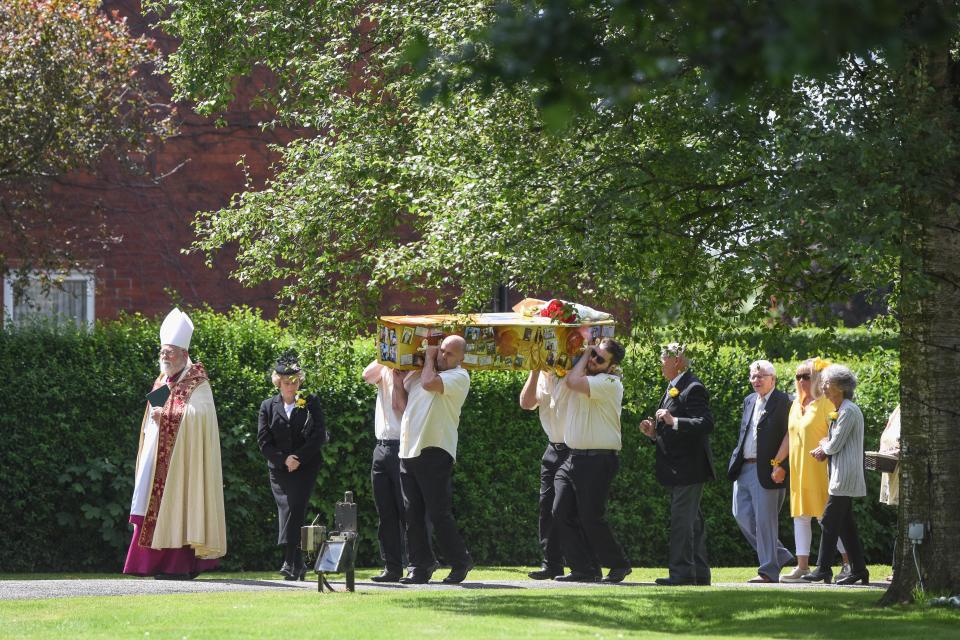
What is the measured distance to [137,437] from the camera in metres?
14.3

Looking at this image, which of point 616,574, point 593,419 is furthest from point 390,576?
point 593,419

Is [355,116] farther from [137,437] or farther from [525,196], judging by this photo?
[137,437]

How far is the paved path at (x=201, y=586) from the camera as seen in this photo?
11.3 m

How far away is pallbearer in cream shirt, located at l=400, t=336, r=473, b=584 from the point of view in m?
12.1

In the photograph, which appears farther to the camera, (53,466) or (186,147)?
(186,147)

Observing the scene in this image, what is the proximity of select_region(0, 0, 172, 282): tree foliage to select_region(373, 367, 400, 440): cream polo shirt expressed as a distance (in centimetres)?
582

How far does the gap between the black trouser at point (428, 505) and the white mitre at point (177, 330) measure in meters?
2.38

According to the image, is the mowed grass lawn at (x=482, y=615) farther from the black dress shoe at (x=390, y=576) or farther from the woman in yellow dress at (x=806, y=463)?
the woman in yellow dress at (x=806, y=463)

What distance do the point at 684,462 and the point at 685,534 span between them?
611 millimetres

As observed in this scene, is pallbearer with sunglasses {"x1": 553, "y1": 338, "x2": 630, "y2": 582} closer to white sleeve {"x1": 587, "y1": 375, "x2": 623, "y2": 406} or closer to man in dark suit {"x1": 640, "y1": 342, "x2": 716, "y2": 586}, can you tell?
white sleeve {"x1": 587, "y1": 375, "x2": 623, "y2": 406}

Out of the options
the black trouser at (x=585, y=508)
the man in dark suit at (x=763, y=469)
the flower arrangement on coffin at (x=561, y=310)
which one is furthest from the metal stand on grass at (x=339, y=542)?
the man in dark suit at (x=763, y=469)

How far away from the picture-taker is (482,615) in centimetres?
949

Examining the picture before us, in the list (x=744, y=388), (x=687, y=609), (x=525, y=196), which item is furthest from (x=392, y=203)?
(x=744, y=388)

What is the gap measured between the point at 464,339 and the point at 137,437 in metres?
3.93
